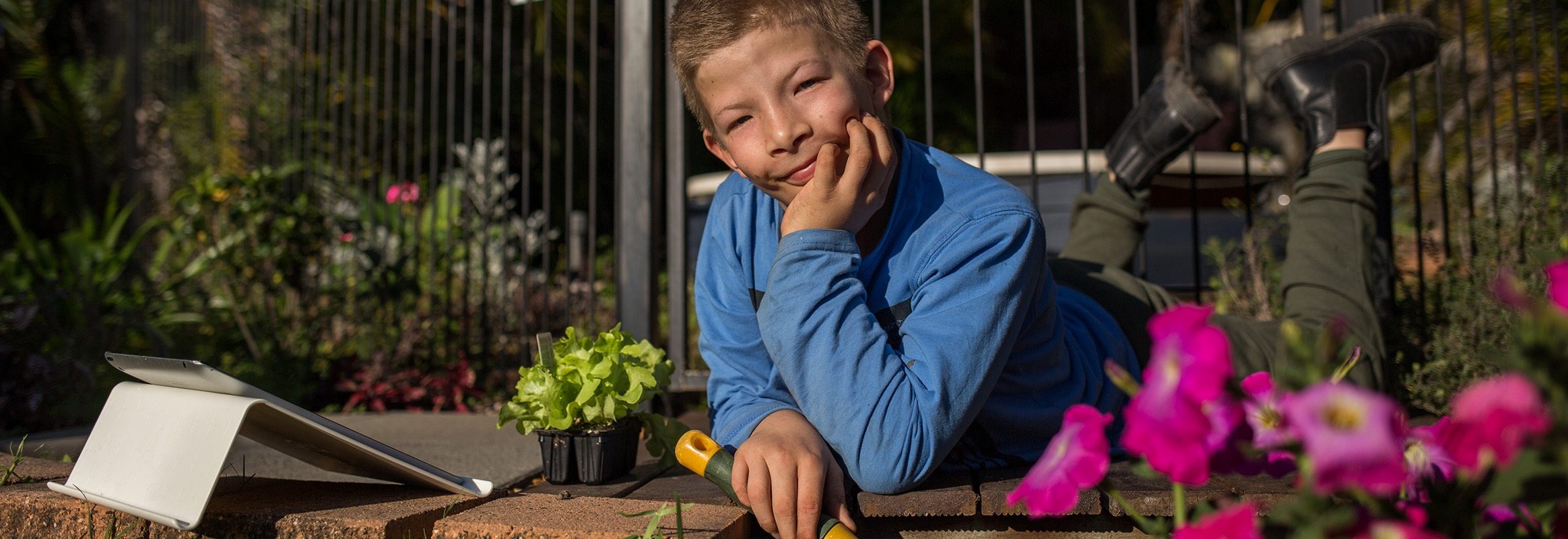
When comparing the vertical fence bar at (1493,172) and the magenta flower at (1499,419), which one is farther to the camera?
the vertical fence bar at (1493,172)

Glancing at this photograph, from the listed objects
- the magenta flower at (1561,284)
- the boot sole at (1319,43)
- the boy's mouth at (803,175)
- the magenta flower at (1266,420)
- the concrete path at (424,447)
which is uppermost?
the boot sole at (1319,43)

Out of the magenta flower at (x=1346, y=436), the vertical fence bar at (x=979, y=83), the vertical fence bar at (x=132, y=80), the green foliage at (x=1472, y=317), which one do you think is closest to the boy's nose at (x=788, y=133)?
the magenta flower at (x=1346, y=436)

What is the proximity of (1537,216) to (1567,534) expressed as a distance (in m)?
2.26

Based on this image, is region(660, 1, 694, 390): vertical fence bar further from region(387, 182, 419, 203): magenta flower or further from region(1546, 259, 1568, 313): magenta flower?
region(1546, 259, 1568, 313): magenta flower

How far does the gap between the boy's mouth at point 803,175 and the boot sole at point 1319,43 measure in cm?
160

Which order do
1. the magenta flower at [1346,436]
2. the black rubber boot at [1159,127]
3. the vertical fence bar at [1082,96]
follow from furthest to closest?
the vertical fence bar at [1082,96]
the black rubber boot at [1159,127]
the magenta flower at [1346,436]

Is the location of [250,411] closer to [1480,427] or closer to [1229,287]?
[1480,427]

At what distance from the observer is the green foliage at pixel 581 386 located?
1.80 metres

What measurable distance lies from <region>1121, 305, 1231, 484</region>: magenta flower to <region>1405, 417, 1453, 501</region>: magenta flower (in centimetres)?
23

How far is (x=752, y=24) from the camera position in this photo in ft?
5.24

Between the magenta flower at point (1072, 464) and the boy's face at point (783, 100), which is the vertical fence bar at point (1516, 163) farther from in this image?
the magenta flower at point (1072, 464)

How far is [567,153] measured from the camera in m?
3.37

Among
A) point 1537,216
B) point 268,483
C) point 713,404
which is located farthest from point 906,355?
point 1537,216

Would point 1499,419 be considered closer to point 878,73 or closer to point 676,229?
point 878,73
